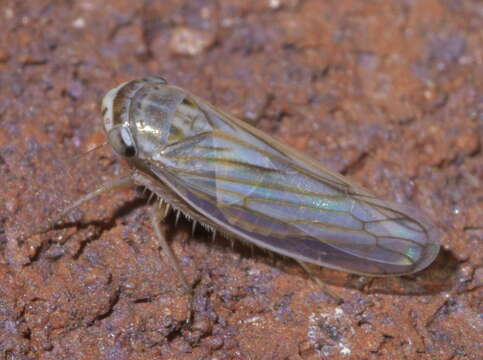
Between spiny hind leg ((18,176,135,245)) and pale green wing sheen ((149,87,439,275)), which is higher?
pale green wing sheen ((149,87,439,275))

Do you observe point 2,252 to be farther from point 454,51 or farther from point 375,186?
point 454,51

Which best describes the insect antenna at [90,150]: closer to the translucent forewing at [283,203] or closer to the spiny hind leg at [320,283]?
the translucent forewing at [283,203]

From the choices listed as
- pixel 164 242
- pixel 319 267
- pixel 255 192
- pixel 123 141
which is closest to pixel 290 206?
pixel 255 192

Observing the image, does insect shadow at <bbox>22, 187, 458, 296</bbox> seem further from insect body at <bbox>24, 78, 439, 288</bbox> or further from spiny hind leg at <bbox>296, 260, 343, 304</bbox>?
insect body at <bbox>24, 78, 439, 288</bbox>

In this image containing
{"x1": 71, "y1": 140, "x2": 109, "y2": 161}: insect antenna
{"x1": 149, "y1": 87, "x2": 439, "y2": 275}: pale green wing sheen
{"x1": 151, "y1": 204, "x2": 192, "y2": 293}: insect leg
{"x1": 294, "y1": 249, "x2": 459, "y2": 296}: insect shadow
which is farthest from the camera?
{"x1": 71, "y1": 140, "x2": 109, "y2": 161}: insect antenna

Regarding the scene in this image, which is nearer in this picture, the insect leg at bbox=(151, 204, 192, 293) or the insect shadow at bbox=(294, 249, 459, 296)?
the insect leg at bbox=(151, 204, 192, 293)

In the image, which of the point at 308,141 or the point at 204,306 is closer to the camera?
the point at 204,306

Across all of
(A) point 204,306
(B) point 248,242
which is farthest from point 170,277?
(B) point 248,242

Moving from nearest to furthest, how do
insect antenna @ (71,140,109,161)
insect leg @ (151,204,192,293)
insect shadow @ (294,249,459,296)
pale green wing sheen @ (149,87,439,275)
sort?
pale green wing sheen @ (149,87,439,275)
insect leg @ (151,204,192,293)
insect shadow @ (294,249,459,296)
insect antenna @ (71,140,109,161)

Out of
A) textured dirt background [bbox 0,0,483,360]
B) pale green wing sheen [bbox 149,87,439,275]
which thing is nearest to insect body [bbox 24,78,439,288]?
pale green wing sheen [bbox 149,87,439,275]
